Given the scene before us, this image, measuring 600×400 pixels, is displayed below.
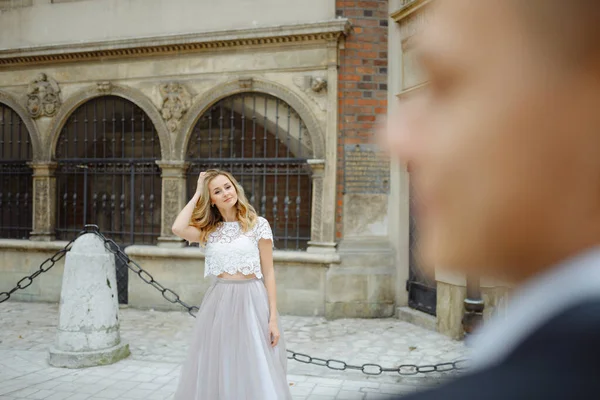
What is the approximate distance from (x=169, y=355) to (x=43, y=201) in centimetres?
468

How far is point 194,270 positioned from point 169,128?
2339 mm

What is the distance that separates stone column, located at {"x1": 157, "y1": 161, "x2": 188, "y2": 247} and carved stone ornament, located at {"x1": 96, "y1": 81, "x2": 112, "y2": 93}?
157 centimetres

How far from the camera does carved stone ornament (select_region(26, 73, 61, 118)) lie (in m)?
8.77

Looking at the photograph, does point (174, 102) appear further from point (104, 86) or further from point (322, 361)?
point (322, 361)

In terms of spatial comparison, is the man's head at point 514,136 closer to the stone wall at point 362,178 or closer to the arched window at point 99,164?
the stone wall at point 362,178

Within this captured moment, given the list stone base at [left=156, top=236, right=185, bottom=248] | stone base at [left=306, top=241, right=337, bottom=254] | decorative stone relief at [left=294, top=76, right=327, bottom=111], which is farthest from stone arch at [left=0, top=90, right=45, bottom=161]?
stone base at [left=306, top=241, right=337, bottom=254]

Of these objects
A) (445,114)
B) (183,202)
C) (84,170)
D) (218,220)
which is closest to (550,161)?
(445,114)

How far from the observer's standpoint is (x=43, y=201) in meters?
8.85

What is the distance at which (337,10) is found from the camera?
24.6ft

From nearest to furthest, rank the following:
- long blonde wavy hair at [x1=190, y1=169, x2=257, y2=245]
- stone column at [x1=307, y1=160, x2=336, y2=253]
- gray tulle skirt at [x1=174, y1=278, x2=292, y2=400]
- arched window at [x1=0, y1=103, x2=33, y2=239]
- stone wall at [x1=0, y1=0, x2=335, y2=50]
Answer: gray tulle skirt at [x1=174, y1=278, x2=292, y2=400]
long blonde wavy hair at [x1=190, y1=169, x2=257, y2=245]
stone column at [x1=307, y1=160, x2=336, y2=253]
stone wall at [x1=0, y1=0, x2=335, y2=50]
arched window at [x1=0, y1=103, x2=33, y2=239]

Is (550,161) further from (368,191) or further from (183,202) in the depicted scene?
(183,202)

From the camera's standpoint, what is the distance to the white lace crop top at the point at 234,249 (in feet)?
11.6

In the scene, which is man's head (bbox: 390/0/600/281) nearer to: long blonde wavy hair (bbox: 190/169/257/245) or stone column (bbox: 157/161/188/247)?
long blonde wavy hair (bbox: 190/169/257/245)

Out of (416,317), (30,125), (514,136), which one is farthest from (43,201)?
(514,136)
